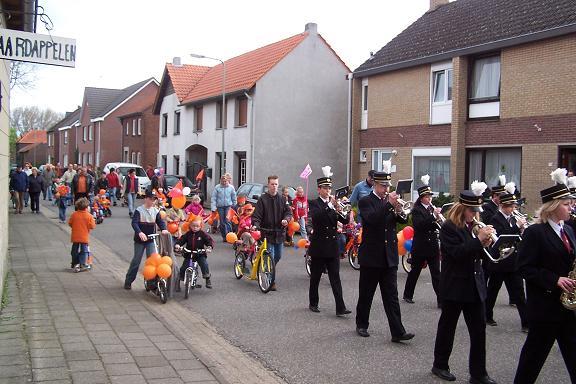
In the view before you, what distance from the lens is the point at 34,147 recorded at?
9438cm

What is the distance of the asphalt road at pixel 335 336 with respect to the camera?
245 inches

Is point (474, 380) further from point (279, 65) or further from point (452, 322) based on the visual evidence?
point (279, 65)

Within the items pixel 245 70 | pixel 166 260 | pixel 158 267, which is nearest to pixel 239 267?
pixel 166 260

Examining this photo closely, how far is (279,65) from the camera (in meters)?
29.9

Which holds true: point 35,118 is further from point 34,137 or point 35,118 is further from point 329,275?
point 329,275

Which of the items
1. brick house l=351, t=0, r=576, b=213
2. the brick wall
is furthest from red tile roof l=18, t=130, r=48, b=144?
the brick wall

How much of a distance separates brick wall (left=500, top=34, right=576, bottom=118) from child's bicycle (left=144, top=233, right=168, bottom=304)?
1290 cm

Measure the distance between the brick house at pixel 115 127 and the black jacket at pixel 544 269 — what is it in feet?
155

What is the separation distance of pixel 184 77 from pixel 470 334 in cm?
3607

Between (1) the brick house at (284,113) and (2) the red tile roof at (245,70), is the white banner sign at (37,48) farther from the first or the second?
(2) the red tile roof at (245,70)

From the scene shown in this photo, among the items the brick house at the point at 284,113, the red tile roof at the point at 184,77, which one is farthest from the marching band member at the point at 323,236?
the red tile roof at the point at 184,77

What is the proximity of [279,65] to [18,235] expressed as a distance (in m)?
16.1

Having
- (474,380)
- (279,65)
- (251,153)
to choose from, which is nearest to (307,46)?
(279,65)

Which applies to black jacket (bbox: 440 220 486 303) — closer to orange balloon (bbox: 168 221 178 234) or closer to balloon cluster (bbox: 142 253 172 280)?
balloon cluster (bbox: 142 253 172 280)
